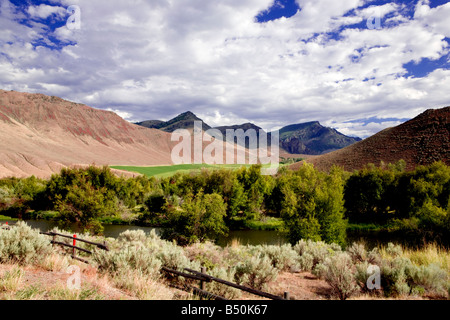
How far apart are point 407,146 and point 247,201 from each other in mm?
73688

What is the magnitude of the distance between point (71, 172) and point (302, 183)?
3513 centimetres

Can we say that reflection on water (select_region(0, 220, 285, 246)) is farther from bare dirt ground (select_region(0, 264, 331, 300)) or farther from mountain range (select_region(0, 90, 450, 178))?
mountain range (select_region(0, 90, 450, 178))

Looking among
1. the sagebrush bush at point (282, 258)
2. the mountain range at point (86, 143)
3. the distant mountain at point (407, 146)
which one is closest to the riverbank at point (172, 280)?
the sagebrush bush at point (282, 258)

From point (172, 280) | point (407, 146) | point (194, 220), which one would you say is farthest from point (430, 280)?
point (407, 146)

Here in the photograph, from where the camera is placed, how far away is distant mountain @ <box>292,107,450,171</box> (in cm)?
8144

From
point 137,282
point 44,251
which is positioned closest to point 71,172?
point 44,251

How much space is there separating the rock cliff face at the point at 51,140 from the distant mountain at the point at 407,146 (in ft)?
336

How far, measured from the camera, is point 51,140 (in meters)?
146

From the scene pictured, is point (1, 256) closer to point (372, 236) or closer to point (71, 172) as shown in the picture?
point (372, 236)

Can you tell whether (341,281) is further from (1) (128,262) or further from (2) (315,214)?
(2) (315,214)

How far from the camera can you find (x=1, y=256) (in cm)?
863

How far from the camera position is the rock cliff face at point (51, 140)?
101 meters

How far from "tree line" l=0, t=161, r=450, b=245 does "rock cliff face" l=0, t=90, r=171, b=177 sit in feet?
181
